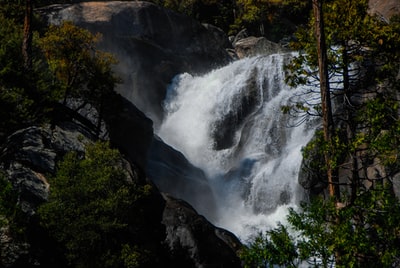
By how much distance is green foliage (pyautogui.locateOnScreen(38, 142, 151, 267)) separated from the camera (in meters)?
16.9

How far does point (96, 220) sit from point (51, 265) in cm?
188

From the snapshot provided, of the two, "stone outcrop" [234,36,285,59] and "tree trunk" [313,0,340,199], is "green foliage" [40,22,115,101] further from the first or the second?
"stone outcrop" [234,36,285,59]

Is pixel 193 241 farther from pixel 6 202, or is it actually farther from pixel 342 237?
pixel 342 237

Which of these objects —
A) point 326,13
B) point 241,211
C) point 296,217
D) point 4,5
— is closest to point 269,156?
point 241,211

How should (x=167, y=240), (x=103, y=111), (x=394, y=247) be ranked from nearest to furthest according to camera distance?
(x=394, y=247) < (x=167, y=240) < (x=103, y=111)

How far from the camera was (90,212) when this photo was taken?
17.2 metres

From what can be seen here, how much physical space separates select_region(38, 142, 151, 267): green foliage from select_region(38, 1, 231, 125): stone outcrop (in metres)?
26.1

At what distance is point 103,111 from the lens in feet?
88.8

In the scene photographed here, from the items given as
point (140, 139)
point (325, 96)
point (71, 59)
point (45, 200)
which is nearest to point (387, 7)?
point (140, 139)

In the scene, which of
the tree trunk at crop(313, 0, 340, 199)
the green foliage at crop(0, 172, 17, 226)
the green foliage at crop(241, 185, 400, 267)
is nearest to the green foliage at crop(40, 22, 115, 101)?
the green foliage at crop(0, 172, 17, 226)

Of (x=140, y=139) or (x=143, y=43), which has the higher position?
(x=143, y=43)

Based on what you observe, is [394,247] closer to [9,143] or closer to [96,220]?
[96,220]

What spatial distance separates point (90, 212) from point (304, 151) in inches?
336

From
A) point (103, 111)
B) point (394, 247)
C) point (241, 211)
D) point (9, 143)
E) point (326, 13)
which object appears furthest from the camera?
point (241, 211)
